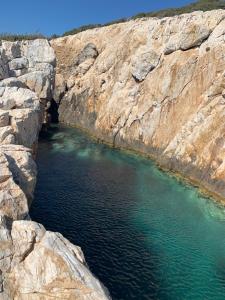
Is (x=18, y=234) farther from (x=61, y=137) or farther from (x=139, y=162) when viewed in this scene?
(x=61, y=137)

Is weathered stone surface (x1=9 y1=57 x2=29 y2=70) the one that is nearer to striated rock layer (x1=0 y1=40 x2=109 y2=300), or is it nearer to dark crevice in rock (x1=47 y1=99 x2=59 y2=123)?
dark crevice in rock (x1=47 y1=99 x2=59 y2=123)

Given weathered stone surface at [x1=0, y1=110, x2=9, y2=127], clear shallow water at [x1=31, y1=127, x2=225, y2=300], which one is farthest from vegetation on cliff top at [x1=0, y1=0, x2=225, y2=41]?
weathered stone surface at [x1=0, y1=110, x2=9, y2=127]

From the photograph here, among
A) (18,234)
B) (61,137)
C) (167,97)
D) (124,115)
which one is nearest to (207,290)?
(18,234)

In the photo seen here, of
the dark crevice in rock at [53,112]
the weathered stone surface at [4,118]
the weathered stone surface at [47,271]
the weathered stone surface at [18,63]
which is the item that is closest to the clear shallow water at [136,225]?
the weathered stone surface at [47,271]

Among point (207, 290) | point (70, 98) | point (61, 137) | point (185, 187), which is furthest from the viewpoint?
point (70, 98)

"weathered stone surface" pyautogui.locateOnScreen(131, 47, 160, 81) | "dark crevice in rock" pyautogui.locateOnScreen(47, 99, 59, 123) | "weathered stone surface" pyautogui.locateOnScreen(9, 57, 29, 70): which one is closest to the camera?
"weathered stone surface" pyautogui.locateOnScreen(131, 47, 160, 81)

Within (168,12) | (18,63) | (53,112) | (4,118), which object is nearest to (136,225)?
(4,118)
